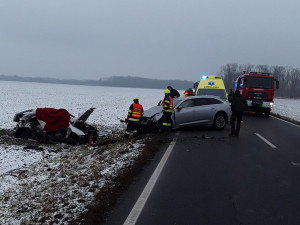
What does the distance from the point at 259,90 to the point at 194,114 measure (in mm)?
9921

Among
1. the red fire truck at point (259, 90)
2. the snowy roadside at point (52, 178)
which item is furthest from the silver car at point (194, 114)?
the red fire truck at point (259, 90)

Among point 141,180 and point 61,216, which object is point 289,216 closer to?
point 141,180

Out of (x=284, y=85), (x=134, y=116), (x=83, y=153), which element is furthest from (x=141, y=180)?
(x=284, y=85)

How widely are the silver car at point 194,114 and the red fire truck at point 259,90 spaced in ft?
27.1

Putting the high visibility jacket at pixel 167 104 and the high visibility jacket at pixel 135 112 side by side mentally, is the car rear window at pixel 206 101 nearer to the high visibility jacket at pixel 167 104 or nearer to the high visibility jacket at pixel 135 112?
the high visibility jacket at pixel 167 104

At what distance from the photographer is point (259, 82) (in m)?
20.4

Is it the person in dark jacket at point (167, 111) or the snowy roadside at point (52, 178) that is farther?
the person in dark jacket at point (167, 111)

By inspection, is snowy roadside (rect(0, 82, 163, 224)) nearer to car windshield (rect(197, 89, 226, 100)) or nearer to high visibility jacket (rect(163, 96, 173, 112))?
high visibility jacket (rect(163, 96, 173, 112))

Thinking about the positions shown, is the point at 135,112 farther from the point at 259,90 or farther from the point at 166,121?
the point at 259,90

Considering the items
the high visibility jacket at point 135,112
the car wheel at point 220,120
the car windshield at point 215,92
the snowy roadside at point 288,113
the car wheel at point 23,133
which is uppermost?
the car windshield at point 215,92

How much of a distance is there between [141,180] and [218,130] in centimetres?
770

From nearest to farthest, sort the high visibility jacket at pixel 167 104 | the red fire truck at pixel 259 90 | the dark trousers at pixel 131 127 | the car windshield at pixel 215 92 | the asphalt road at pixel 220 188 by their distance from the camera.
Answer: the asphalt road at pixel 220 188
the dark trousers at pixel 131 127
the high visibility jacket at pixel 167 104
the car windshield at pixel 215 92
the red fire truck at pixel 259 90

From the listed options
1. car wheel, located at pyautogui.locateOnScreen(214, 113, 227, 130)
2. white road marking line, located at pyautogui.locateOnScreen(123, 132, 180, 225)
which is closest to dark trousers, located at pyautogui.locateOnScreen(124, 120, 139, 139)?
white road marking line, located at pyautogui.locateOnScreen(123, 132, 180, 225)

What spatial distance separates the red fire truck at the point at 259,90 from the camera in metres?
20.0
